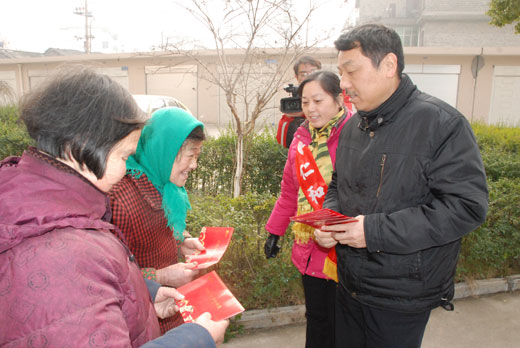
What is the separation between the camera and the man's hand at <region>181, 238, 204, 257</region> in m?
2.10

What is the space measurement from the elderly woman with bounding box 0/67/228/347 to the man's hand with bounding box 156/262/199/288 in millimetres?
582

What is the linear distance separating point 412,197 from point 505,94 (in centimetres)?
2073

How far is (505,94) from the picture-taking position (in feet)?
60.1

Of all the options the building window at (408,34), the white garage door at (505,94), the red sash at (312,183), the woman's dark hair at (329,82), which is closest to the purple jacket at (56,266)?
the red sash at (312,183)

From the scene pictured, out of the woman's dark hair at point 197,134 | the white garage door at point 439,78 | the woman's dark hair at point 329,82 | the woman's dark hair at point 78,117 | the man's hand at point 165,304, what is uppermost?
the white garage door at point 439,78

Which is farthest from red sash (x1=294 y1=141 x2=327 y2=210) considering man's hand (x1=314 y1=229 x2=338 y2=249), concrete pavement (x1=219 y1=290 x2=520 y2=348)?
concrete pavement (x1=219 y1=290 x2=520 y2=348)

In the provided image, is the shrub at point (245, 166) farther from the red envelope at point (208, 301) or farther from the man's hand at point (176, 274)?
the red envelope at point (208, 301)

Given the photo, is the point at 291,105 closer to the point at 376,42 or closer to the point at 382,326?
the point at 376,42

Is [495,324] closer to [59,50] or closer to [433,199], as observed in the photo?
[433,199]

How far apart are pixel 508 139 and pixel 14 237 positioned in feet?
25.4

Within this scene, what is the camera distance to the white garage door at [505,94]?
59.6ft

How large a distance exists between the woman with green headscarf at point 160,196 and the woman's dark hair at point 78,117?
0.68m

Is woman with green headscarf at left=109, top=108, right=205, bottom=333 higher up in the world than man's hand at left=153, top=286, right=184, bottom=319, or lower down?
higher up

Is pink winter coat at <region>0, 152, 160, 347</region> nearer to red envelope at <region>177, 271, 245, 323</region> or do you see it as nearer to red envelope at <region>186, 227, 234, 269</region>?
red envelope at <region>177, 271, 245, 323</region>
